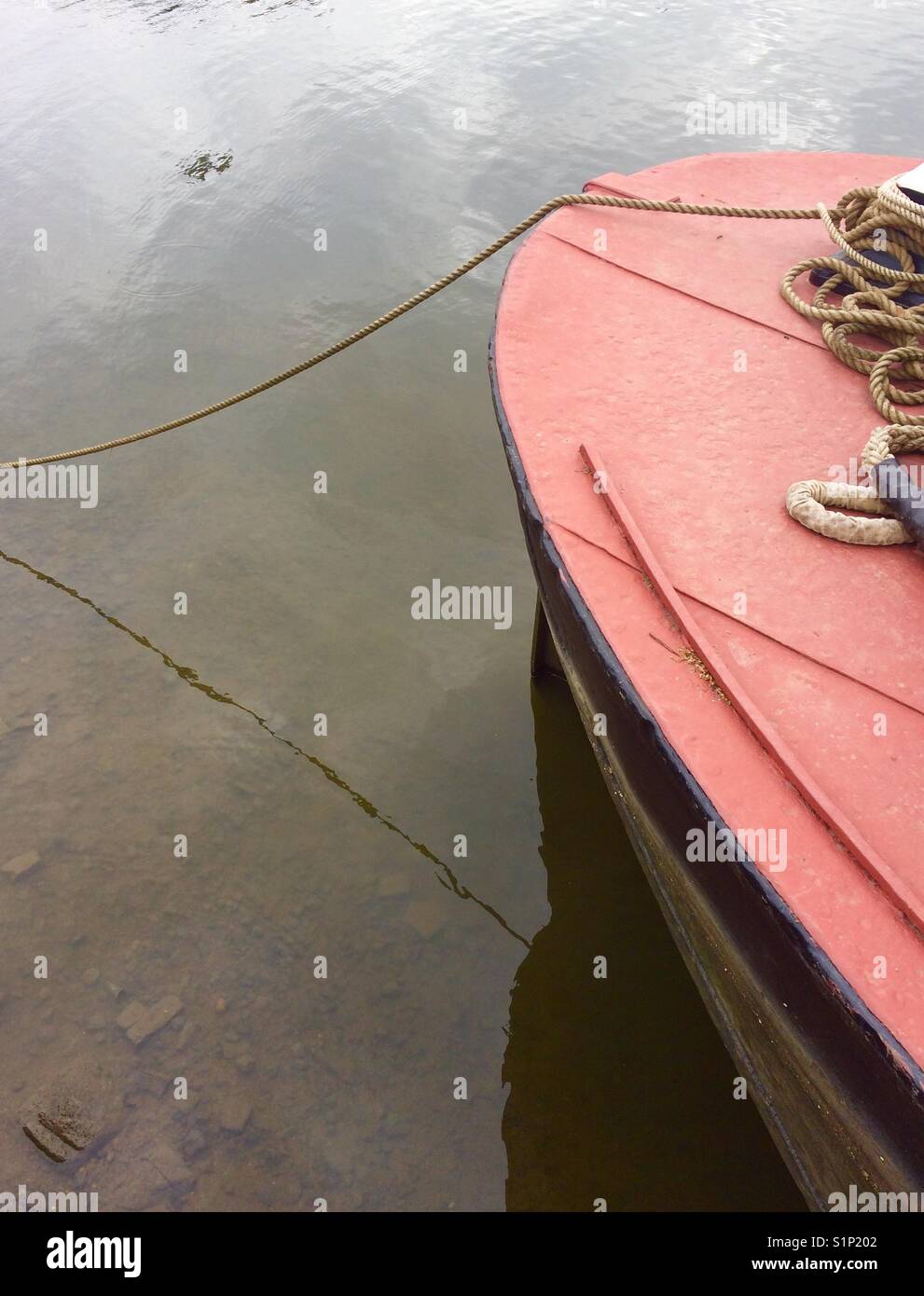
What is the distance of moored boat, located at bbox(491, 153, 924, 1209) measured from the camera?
1791 mm

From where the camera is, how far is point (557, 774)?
3.90 metres

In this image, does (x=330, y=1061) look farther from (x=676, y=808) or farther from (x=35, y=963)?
(x=676, y=808)

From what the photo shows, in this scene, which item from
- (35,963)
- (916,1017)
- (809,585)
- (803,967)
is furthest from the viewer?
(35,963)

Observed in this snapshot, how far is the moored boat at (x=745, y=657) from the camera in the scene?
179 centimetres

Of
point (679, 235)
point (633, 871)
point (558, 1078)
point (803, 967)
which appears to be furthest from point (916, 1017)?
point (679, 235)

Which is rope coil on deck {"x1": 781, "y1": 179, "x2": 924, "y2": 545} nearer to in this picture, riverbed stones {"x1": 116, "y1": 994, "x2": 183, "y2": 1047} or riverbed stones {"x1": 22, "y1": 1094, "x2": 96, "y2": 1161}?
riverbed stones {"x1": 116, "y1": 994, "x2": 183, "y2": 1047}

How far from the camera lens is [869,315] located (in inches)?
121

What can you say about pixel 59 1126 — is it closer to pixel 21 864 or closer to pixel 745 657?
pixel 21 864

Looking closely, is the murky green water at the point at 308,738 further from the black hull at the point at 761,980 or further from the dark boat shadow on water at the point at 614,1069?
the black hull at the point at 761,980

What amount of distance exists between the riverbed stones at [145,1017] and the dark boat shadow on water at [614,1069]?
121 cm

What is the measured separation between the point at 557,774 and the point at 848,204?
2564 mm

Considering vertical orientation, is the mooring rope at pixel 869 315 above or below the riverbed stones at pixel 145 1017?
above

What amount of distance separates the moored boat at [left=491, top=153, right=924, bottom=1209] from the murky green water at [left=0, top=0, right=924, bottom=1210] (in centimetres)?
84

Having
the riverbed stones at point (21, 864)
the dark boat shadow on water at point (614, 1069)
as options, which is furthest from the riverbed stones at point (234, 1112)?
the riverbed stones at point (21, 864)
